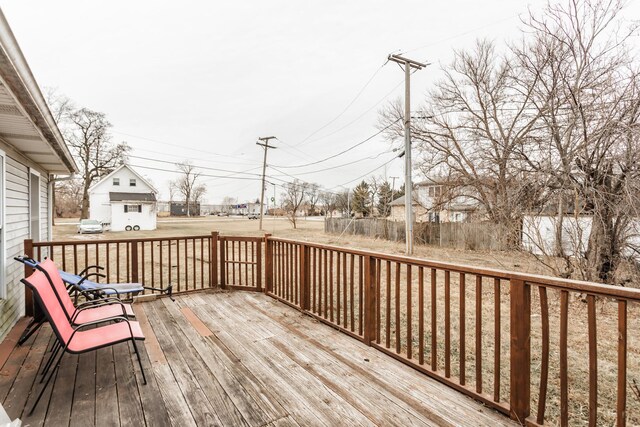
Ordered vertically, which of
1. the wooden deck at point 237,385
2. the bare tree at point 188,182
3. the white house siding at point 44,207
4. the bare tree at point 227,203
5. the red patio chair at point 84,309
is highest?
the bare tree at point 188,182

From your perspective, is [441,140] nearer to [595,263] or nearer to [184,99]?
[595,263]

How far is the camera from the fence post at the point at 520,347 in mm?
1798

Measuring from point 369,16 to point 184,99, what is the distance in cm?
1044

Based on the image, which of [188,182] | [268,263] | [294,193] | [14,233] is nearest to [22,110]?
[14,233]

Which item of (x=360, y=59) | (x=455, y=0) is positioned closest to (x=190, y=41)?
(x=360, y=59)

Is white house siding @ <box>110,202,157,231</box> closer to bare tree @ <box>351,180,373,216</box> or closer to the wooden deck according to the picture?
the wooden deck

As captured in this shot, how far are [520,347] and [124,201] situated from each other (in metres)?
26.0

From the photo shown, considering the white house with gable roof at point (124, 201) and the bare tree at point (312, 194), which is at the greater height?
the bare tree at point (312, 194)

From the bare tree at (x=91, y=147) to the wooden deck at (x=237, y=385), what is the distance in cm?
2497

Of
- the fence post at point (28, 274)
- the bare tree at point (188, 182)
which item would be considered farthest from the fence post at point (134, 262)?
the bare tree at point (188, 182)

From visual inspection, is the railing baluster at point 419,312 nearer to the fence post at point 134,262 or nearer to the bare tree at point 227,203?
the fence post at point 134,262

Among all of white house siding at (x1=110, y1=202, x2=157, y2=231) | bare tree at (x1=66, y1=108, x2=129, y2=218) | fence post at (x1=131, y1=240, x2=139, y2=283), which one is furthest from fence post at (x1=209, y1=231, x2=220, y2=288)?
bare tree at (x1=66, y1=108, x2=129, y2=218)

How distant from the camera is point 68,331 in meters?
2.29

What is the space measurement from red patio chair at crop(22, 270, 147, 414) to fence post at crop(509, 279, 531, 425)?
8.21 ft
